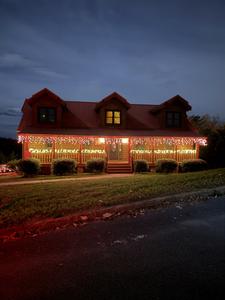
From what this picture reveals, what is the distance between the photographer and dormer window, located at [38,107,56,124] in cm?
2420

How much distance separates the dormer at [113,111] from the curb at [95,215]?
49.2ft

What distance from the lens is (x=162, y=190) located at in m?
12.0

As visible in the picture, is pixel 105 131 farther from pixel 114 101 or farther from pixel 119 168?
pixel 119 168

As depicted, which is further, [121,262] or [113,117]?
[113,117]

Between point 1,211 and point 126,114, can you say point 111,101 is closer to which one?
point 126,114

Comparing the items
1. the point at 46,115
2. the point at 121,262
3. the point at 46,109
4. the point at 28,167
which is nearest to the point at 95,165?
the point at 28,167

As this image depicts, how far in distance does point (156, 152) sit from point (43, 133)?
30.3 feet

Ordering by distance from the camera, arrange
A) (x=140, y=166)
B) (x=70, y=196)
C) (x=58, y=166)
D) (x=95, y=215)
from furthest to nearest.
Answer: (x=140, y=166), (x=58, y=166), (x=70, y=196), (x=95, y=215)

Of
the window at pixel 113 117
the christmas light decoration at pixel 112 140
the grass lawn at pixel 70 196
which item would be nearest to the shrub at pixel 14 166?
the christmas light decoration at pixel 112 140

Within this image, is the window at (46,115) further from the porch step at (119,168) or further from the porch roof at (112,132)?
the porch step at (119,168)

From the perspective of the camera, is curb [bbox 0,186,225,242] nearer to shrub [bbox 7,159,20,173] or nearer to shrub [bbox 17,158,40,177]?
shrub [bbox 17,158,40,177]

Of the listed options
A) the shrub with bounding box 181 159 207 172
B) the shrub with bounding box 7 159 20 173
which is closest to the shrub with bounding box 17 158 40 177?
the shrub with bounding box 7 159 20 173

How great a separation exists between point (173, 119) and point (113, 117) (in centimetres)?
540

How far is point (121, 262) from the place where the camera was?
5090mm
